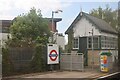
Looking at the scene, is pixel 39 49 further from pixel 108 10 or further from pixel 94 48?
pixel 108 10

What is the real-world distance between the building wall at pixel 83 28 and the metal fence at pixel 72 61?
578 centimetres

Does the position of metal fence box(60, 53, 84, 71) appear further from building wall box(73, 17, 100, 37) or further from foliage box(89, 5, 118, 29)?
foliage box(89, 5, 118, 29)

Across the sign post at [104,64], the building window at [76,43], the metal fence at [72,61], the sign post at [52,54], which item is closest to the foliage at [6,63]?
the sign post at [52,54]

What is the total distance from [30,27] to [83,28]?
198 inches

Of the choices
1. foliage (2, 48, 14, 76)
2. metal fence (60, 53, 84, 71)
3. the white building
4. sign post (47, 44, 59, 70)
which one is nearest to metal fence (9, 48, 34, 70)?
foliage (2, 48, 14, 76)

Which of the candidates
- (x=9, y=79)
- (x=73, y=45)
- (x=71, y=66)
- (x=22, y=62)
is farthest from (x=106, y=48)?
(x=9, y=79)

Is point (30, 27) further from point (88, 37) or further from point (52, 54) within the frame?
point (52, 54)

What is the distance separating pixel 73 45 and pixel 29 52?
30.1 ft

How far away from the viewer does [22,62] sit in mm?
16422

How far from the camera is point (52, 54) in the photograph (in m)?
18.0

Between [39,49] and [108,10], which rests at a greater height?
[108,10]

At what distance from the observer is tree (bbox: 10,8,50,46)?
23.6 m

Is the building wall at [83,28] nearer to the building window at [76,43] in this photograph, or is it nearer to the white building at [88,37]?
the white building at [88,37]

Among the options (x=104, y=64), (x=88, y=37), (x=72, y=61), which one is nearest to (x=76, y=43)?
(x=88, y=37)
